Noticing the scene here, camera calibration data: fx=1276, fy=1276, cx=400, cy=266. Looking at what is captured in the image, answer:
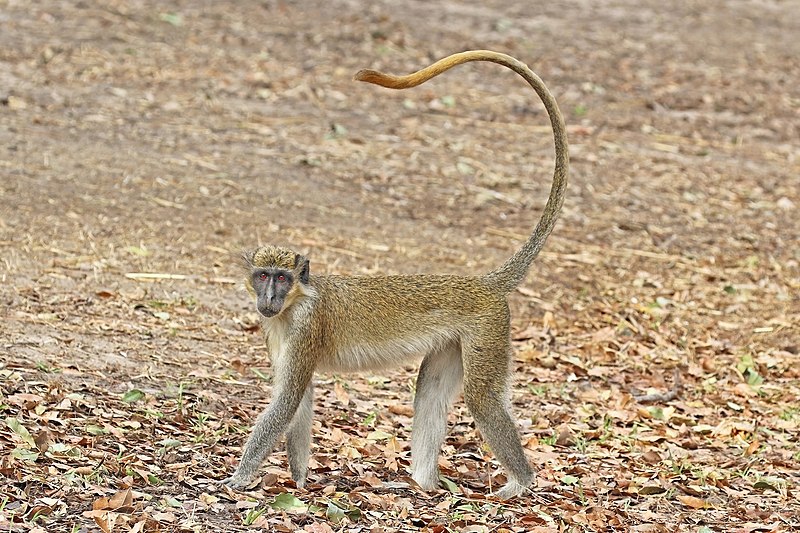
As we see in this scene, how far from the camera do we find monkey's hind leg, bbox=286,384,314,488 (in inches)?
254

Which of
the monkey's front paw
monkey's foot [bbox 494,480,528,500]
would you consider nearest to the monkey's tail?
monkey's foot [bbox 494,480,528,500]

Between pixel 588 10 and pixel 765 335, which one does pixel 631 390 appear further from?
pixel 588 10

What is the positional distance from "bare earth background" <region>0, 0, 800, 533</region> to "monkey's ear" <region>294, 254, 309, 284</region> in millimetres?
1055

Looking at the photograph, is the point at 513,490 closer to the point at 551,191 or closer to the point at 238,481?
the point at 238,481

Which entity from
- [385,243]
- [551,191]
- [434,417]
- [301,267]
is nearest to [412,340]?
[434,417]

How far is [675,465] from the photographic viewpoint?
7543mm

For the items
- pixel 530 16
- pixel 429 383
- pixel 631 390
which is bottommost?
pixel 631 390

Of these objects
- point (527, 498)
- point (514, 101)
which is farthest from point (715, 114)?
point (527, 498)

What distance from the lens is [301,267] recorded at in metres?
6.21

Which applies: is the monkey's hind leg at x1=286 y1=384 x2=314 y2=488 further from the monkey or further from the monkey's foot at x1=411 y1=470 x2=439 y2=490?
the monkey's foot at x1=411 y1=470 x2=439 y2=490

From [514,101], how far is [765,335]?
6.32 meters

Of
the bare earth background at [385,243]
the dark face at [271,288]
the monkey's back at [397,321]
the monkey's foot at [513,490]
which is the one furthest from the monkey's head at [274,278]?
the monkey's foot at [513,490]

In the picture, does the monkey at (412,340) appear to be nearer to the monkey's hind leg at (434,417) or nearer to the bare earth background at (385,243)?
the monkey's hind leg at (434,417)

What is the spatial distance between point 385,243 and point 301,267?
190 inches
